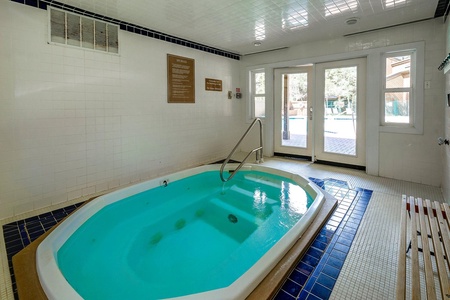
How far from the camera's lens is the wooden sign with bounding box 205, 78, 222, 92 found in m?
4.76

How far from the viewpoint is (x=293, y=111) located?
197 inches

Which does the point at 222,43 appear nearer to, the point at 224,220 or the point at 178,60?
the point at 178,60

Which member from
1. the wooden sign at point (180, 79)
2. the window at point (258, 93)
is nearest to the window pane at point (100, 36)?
the wooden sign at point (180, 79)

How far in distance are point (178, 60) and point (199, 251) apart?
10.5 feet

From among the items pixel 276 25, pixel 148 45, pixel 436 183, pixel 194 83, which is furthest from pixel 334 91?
pixel 148 45

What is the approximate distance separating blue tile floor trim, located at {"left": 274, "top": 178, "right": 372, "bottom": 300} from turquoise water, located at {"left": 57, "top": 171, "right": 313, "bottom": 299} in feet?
1.38

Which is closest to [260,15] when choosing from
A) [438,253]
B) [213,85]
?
[213,85]

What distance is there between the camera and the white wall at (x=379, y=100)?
128 inches

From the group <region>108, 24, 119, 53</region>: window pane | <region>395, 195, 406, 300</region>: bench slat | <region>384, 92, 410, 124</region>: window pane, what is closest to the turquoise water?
<region>395, 195, 406, 300</region>: bench slat

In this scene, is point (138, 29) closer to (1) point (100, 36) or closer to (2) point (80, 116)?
(1) point (100, 36)

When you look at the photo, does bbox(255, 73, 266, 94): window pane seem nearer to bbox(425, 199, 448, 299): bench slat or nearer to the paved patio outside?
the paved patio outside

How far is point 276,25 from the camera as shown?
350 centimetres

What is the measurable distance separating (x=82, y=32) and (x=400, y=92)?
4.48m

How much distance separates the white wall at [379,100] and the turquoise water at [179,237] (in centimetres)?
159
